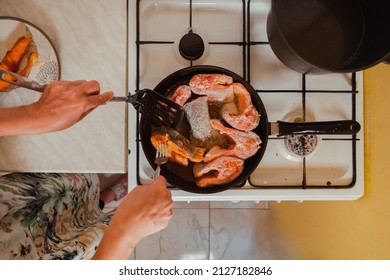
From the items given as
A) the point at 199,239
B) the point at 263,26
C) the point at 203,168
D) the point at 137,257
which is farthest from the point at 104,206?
the point at 263,26

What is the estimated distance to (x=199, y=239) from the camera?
1228mm

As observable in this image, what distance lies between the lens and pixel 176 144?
2.18ft

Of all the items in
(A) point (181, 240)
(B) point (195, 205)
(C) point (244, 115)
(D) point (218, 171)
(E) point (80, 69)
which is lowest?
(A) point (181, 240)

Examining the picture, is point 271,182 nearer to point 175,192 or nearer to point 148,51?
point 175,192

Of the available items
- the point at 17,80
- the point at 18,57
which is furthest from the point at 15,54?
the point at 17,80

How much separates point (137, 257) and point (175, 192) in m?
0.57

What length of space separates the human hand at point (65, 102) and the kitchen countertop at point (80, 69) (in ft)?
0.41

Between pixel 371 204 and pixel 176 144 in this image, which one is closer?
pixel 176 144

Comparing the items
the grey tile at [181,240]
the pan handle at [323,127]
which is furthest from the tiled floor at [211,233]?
the pan handle at [323,127]

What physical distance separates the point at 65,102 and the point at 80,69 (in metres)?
0.16

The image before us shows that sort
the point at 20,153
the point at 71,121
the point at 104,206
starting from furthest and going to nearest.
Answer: the point at 104,206
the point at 20,153
the point at 71,121

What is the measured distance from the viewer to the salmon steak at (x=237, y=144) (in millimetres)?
672

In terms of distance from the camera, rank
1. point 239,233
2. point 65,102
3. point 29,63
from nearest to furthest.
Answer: point 65,102, point 29,63, point 239,233

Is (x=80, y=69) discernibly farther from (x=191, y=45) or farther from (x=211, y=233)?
(x=211, y=233)
